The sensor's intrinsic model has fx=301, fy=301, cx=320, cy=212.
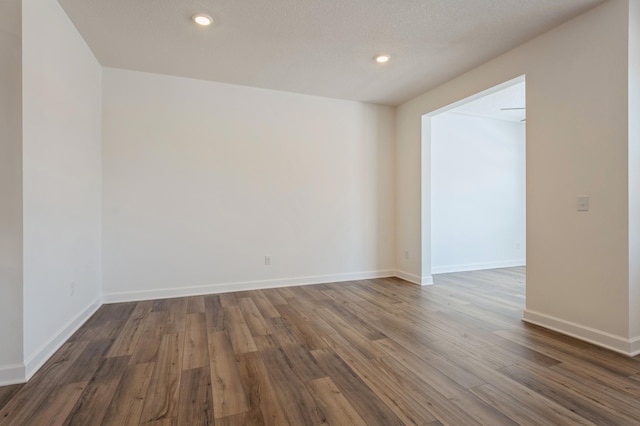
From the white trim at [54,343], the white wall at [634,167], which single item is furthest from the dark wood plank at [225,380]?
the white wall at [634,167]

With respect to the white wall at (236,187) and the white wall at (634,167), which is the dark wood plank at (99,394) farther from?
the white wall at (634,167)

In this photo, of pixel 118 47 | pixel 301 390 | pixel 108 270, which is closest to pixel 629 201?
pixel 301 390

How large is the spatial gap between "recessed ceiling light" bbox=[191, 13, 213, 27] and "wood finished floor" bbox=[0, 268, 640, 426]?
8.65 ft

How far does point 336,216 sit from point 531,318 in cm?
257

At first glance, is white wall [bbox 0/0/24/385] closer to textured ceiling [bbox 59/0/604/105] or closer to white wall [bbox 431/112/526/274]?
textured ceiling [bbox 59/0/604/105]

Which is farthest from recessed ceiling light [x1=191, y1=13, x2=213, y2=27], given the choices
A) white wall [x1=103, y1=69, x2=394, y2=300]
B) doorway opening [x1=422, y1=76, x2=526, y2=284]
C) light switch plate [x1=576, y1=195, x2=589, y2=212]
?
doorway opening [x1=422, y1=76, x2=526, y2=284]

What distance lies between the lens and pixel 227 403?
5.34 feet

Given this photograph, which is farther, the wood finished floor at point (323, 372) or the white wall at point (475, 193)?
the white wall at point (475, 193)

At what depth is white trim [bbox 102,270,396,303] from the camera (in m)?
3.47

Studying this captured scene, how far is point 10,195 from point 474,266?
585cm

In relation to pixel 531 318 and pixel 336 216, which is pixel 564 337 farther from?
pixel 336 216

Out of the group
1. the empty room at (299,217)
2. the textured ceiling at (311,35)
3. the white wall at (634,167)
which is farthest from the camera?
the textured ceiling at (311,35)

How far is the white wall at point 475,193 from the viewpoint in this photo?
200 inches

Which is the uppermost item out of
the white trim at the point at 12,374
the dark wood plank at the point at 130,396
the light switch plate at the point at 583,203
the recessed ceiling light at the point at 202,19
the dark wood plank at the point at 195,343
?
the recessed ceiling light at the point at 202,19
